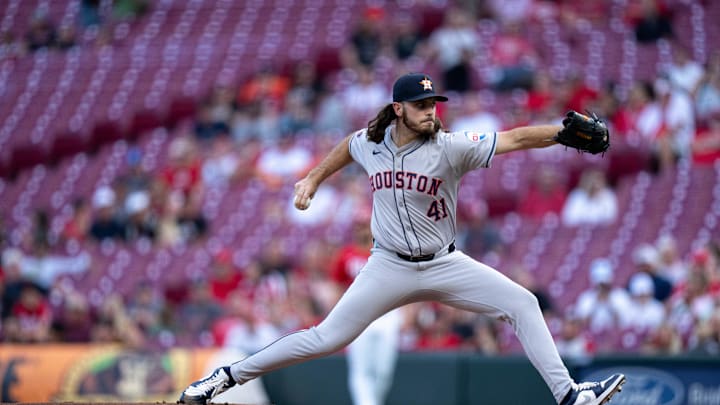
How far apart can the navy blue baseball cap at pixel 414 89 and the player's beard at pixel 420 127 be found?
0.36ft

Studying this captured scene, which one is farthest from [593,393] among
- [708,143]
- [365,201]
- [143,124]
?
[143,124]

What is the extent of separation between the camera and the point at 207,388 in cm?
570

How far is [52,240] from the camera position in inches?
556

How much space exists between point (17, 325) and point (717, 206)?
296 inches

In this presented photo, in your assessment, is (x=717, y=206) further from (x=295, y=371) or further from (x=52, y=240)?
(x=52, y=240)

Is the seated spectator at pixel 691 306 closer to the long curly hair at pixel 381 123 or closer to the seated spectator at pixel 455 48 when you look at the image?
the long curly hair at pixel 381 123

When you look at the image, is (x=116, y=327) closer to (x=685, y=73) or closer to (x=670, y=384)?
(x=670, y=384)

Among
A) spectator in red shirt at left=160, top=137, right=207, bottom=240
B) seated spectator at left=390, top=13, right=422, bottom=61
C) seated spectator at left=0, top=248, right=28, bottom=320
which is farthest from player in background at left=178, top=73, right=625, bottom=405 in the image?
seated spectator at left=390, top=13, right=422, bottom=61

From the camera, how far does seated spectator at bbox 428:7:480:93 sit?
46.1 feet

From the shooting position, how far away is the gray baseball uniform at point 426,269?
543 centimetres

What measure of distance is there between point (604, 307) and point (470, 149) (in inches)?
200

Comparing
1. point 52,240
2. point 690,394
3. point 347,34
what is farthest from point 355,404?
point 347,34

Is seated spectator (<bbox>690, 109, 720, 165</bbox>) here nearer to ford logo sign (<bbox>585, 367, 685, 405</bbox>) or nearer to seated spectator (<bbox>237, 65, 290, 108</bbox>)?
ford logo sign (<bbox>585, 367, 685, 405</bbox>)

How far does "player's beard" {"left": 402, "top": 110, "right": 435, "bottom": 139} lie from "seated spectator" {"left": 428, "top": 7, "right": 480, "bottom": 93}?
8543mm
